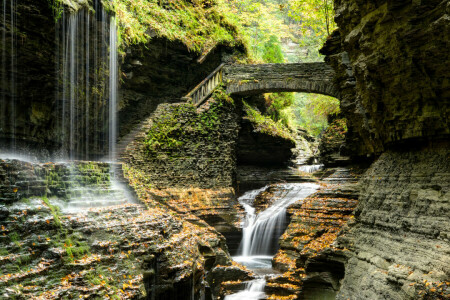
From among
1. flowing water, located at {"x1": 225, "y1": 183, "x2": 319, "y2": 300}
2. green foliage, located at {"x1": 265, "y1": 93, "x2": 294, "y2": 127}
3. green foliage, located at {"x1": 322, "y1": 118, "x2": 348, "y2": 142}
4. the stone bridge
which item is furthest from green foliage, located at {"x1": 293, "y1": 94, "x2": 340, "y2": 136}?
flowing water, located at {"x1": 225, "y1": 183, "x2": 319, "y2": 300}

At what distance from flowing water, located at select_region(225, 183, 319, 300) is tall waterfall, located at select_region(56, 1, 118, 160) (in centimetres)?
646

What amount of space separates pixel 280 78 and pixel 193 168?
5.95 metres

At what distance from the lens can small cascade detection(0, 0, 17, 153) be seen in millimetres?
6637

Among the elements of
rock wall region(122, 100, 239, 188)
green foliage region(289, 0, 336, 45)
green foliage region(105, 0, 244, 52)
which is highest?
green foliage region(289, 0, 336, 45)

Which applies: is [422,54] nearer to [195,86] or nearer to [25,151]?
[25,151]

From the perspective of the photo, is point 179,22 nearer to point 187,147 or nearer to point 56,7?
point 187,147

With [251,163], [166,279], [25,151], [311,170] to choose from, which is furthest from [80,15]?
[311,170]

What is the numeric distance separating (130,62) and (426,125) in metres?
11.9

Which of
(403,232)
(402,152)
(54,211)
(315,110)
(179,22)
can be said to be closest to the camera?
(403,232)

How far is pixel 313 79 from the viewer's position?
14750mm

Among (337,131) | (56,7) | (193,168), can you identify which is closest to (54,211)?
(56,7)

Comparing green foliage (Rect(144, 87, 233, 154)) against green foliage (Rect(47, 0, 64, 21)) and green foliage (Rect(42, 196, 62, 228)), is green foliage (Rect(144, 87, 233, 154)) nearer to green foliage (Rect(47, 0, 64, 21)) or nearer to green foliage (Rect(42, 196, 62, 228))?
green foliage (Rect(47, 0, 64, 21))

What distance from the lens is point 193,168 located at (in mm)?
14336

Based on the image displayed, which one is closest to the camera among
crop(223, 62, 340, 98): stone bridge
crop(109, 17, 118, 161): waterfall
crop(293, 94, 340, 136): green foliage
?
crop(109, 17, 118, 161): waterfall
